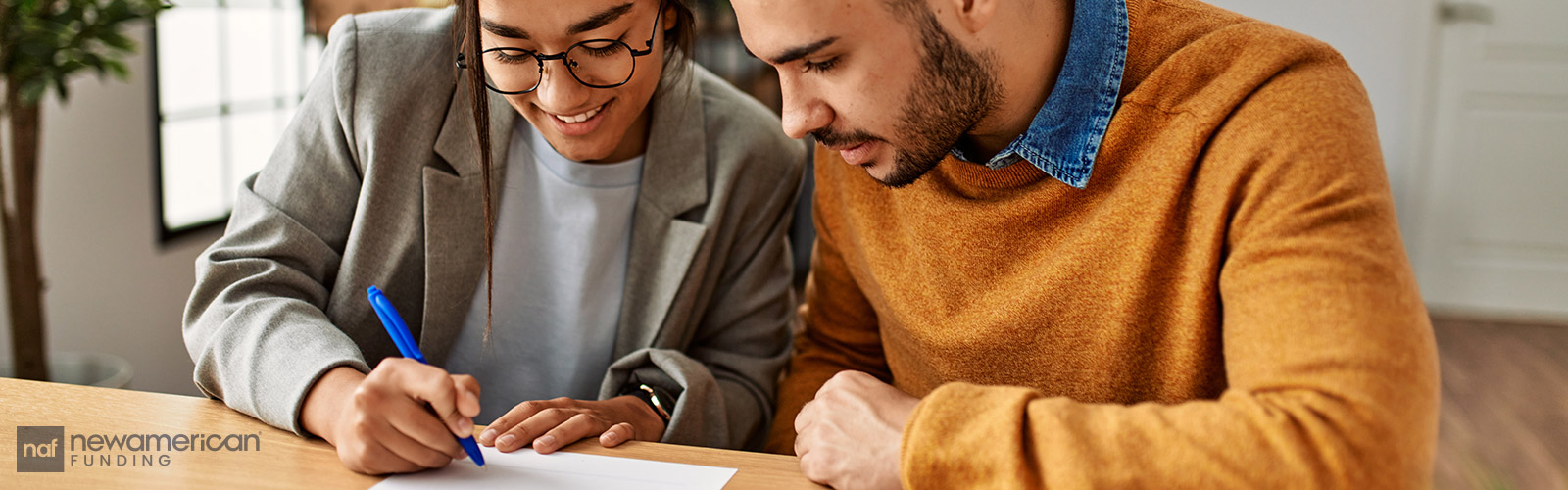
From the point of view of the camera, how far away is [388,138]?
1.25 m

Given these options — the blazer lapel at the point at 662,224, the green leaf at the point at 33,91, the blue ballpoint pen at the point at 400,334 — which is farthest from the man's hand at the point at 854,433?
the green leaf at the point at 33,91

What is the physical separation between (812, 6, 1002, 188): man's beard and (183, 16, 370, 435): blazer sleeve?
53cm

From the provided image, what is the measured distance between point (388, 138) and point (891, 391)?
667 millimetres

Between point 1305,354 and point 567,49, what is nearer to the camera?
point 1305,354

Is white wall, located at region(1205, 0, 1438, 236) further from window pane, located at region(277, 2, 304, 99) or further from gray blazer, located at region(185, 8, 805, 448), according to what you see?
gray blazer, located at region(185, 8, 805, 448)

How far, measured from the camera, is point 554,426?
3.28 ft

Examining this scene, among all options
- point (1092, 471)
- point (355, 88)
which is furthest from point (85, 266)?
point (1092, 471)

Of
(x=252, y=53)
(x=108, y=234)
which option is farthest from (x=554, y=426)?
(x=252, y=53)

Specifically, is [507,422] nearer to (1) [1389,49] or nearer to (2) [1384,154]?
(2) [1384,154]

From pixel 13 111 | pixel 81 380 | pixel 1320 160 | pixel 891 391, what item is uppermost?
pixel 1320 160

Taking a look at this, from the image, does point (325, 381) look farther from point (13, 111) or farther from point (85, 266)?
point (85, 266)

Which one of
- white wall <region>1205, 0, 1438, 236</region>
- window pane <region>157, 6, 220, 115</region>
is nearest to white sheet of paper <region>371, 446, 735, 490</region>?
window pane <region>157, 6, 220, 115</region>

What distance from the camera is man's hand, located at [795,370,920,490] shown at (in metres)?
0.86

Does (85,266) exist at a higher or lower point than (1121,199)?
lower
